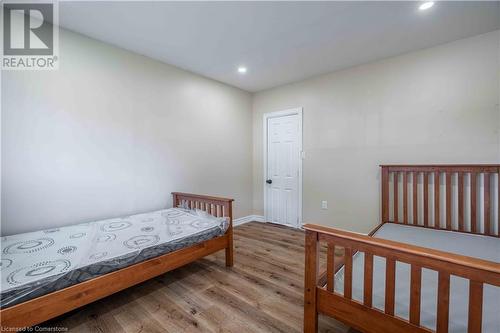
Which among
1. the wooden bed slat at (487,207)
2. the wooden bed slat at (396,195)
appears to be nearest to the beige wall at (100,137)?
the wooden bed slat at (396,195)

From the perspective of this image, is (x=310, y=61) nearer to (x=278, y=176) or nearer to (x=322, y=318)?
(x=278, y=176)

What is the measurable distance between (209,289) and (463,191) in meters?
2.76

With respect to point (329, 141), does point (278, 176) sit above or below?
below

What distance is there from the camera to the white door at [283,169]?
12.2 ft

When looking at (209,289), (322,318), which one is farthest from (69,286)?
(322,318)

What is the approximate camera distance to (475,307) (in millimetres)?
888

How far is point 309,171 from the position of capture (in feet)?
11.7

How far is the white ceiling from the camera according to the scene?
191 centimetres

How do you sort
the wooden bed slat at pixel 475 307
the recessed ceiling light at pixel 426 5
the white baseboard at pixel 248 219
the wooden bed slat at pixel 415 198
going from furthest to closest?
the white baseboard at pixel 248 219, the wooden bed slat at pixel 415 198, the recessed ceiling light at pixel 426 5, the wooden bed slat at pixel 475 307

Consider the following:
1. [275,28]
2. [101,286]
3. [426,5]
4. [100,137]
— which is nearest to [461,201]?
[426,5]

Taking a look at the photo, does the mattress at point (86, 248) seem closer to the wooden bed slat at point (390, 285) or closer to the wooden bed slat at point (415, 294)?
the wooden bed slat at point (390, 285)

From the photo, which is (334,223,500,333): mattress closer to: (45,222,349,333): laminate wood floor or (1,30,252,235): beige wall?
(45,222,349,333): laminate wood floor

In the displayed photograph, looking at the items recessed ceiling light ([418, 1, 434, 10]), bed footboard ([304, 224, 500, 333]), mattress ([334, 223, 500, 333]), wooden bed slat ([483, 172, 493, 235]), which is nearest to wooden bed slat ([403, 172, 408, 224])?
mattress ([334, 223, 500, 333])

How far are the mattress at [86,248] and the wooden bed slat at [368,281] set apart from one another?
56.3 inches
